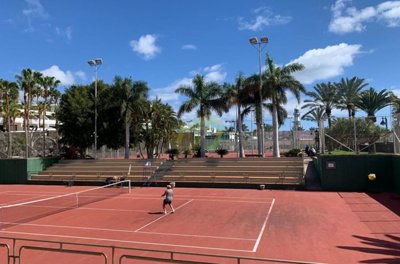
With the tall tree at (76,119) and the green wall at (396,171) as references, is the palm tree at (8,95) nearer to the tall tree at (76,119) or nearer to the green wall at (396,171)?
the tall tree at (76,119)

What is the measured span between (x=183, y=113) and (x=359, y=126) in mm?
20578

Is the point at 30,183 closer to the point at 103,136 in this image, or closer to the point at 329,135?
the point at 103,136

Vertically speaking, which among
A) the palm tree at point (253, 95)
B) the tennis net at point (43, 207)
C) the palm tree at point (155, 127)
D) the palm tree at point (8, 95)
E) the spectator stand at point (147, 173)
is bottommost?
the tennis net at point (43, 207)

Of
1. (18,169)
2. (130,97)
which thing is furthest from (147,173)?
(18,169)

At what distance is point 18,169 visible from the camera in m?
40.1

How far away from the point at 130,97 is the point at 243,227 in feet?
100

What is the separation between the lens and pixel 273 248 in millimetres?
13336

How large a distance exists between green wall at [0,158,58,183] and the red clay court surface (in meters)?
13.5

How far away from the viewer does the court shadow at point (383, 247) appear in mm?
11633

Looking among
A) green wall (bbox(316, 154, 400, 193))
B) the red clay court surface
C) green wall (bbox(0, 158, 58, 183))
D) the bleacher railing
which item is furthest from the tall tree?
the bleacher railing

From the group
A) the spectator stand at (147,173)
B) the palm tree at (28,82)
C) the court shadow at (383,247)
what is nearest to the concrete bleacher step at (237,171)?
the spectator stand at (147,173)

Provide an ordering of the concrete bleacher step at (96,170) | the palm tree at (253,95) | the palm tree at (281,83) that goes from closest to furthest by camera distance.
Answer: the concrete bleacher step at (96,170), the palm tree at (281,83), the palm tree at (253,95)

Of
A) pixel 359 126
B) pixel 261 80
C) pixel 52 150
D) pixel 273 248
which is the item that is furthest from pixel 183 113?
pixel 273 248

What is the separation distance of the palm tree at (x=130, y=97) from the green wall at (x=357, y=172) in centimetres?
2194
